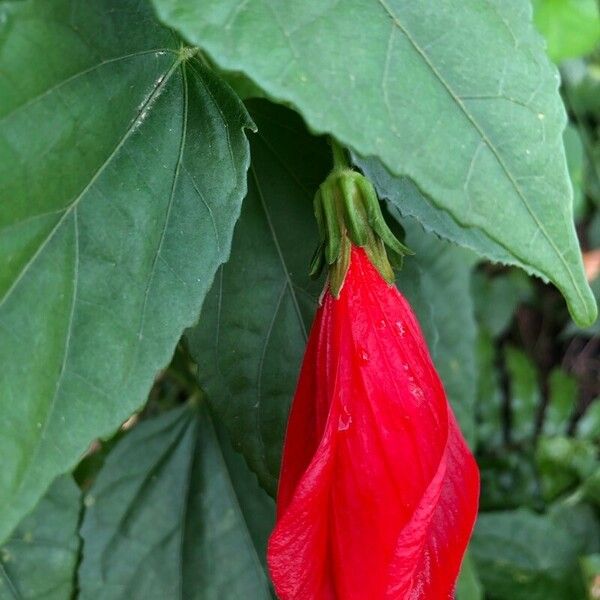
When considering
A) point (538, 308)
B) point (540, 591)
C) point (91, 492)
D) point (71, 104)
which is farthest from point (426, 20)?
point (538, 308)

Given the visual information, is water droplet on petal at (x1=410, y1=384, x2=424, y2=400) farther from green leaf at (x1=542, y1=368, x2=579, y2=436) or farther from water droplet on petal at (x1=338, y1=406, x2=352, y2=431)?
green leaf at (x1=542, y1=368, x2=579, y2=436)

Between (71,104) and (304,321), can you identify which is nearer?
A: (71,104)

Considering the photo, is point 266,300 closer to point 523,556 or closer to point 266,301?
point 266,301

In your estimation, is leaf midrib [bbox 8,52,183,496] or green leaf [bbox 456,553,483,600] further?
green leaf [bbox 456,553,483,600]

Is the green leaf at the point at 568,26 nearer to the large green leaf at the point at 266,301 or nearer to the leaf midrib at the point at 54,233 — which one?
the large green leaf at the point at 266,301

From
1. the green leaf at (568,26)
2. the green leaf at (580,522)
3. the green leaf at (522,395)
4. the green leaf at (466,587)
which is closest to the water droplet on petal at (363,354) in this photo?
the green leaf at (466,587)

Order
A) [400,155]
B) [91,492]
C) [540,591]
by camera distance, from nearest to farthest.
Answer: [400,155], [91,492], [540,591]

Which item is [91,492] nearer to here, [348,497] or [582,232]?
[348,497]

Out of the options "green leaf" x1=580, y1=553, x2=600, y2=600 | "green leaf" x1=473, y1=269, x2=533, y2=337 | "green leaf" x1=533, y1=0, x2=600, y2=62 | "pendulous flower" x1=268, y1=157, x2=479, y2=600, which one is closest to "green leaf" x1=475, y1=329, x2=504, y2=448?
"green leaf" x1=473, y1=269, x2=533, y2=337

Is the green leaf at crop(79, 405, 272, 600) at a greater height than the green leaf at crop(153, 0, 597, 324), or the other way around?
the green leaf at crop(153, 0, 597, 324)
